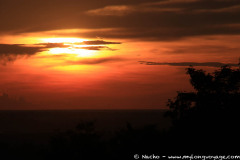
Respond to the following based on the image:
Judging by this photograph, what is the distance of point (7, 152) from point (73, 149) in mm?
54434

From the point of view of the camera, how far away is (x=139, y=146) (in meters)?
29.0

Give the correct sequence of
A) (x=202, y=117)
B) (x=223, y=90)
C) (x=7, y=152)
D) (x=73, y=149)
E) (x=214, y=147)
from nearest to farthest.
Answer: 1. (x=214, y=147)
2. (x=202, y=117)
3. (x=223, y=90)
4. (x=73, y=149)
5. (x=7, y=152)

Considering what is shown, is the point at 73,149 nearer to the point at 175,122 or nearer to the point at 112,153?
the point at 112,153

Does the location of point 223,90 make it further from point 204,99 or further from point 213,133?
point 213,133

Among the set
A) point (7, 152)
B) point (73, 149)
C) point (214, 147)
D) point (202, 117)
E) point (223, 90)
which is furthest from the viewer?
point (7, 152)

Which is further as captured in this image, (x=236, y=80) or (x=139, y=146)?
(x=236, y=80)

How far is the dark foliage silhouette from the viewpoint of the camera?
Result: 28125 mm

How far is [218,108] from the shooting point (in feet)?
98.9

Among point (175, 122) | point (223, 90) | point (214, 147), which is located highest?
point (223, 90)

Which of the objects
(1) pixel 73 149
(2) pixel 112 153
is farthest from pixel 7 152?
(2) pixel 112 153

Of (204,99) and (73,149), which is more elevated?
(204,99)

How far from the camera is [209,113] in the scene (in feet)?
97.2

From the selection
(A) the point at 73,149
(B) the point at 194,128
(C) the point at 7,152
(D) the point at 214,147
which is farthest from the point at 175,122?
(C) the point at 7,152

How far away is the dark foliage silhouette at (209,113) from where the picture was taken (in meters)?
28.1
